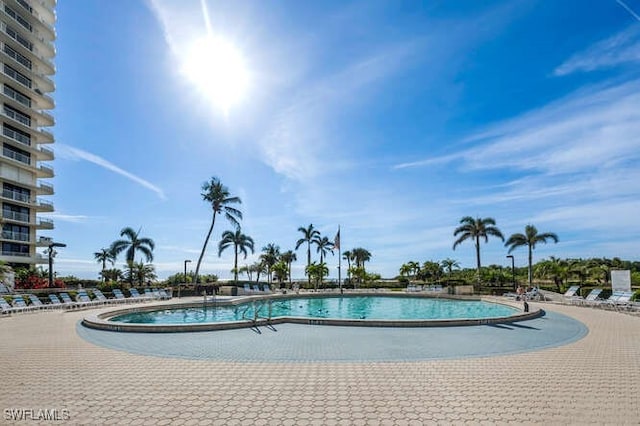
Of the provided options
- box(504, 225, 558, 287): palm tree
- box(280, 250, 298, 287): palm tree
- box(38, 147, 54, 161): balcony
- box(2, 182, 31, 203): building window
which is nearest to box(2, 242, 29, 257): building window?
box(2, 182, 31, 203): building window

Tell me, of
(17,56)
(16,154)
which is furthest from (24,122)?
(17,56)

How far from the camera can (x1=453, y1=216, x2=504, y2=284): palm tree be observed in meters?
38.5

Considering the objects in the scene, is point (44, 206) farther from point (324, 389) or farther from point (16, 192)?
point (324, 389)

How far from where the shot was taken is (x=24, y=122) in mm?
40312

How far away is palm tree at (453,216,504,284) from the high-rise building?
145ft

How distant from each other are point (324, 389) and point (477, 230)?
36907mm

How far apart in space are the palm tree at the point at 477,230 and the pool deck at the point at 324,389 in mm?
31469

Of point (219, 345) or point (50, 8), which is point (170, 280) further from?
point (219, 345)

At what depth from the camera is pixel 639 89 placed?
1262cm

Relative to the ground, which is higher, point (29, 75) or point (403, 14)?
point (29, 75)

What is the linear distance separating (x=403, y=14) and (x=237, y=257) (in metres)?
36.6

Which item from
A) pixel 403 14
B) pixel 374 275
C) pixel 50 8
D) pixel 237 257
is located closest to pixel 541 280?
pixel 374 275

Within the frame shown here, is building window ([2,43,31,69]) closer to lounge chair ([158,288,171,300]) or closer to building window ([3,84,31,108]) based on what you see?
building window ([3,84,31,108])

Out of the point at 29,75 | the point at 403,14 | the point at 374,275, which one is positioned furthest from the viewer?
the point at 374,275
